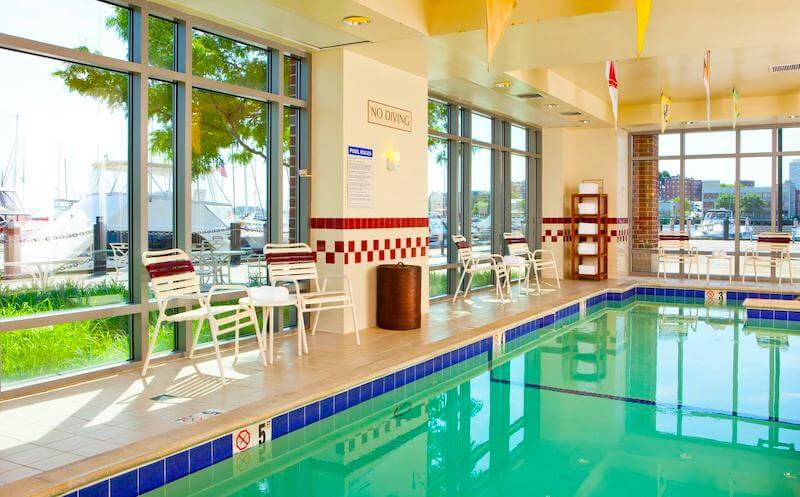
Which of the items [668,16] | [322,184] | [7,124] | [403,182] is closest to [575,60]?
[668,16]

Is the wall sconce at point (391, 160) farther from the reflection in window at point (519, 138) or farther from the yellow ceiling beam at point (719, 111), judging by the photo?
the yellow ceiling beam at point (719, 111)

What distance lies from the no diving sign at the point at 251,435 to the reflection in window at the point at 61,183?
171 cm

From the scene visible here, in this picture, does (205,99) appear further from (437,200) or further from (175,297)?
(437,200)

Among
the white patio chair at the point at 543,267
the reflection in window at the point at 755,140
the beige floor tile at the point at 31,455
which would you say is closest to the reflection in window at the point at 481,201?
the white patio chair at the point at 543,267

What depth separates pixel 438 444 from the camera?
3908 mm

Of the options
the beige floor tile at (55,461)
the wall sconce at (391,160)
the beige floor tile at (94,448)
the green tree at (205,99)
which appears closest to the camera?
the beige floor tile at (55,461)

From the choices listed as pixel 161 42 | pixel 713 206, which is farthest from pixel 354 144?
pixel 713 206

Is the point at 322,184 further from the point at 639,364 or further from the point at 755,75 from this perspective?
the point at 755,75

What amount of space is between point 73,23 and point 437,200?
5.20m

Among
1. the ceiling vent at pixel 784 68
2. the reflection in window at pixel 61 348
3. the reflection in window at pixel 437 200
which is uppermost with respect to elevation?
the ceiling vent at pixel 784 68

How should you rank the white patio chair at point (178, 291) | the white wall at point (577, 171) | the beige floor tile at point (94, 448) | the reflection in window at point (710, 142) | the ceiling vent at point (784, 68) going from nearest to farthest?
1. the beige floor tile at point (94, 448)
2. the white patio chair at point (178, 291)
3. the ceiling vent at point (784, 68)
4. the white wall at point (577, 171)
5. the reflection in window at point (710, 142)

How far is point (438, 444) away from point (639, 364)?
2.63 metres

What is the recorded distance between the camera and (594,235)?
1173 centimetres

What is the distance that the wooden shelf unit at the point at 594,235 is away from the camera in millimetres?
11469
